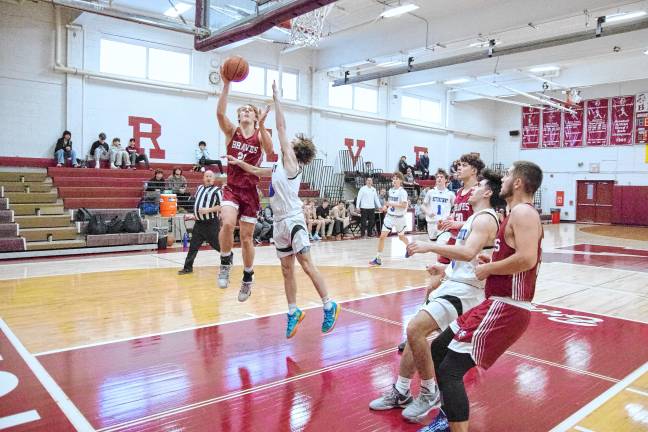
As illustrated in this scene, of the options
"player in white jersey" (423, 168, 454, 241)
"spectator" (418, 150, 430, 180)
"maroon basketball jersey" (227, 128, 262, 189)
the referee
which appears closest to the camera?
"maroon basketball jersey" (227, 128, 262, 189)

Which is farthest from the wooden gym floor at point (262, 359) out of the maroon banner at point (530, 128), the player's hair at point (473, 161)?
the maroon banner at point (530, 128)

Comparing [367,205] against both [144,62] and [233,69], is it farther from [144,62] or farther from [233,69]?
[233,69]

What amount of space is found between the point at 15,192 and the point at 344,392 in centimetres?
1119

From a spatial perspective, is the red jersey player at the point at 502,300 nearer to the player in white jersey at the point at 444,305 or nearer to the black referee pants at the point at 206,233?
the player in white jersey at the point at 444,305

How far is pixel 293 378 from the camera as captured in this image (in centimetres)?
376

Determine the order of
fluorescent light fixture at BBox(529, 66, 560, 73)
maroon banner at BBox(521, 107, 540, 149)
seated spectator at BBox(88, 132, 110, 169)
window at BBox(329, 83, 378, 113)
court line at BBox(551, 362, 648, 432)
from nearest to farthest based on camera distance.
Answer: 1. court line at BBox(551, 362, 648, 432)
2. seated spectator at BBox(88, 132, 110, 169)
3. window at BBox(329, 83, 378, 113)
4. fluorescent light fixture at BBox(529, 66, 560, 73)
5. maroon banner at BBox(521, 107, 540, 149)

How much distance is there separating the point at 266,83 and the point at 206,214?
421 inches

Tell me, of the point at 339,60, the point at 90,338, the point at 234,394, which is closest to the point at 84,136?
the point at 339,60

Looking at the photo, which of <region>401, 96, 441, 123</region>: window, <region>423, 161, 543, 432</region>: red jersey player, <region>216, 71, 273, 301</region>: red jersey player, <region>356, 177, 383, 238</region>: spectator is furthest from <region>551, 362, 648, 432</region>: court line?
<region>401, 96, 441, 123</region>: window

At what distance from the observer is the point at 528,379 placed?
383 centimetres

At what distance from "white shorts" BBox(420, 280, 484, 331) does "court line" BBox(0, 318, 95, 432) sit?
2.11 meters

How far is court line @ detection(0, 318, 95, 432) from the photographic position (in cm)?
299

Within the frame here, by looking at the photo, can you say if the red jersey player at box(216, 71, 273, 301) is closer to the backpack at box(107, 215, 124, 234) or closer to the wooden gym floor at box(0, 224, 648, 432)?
the wooden gym floor at box(0, 224, 648, 432)

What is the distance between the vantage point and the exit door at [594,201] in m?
23.7
